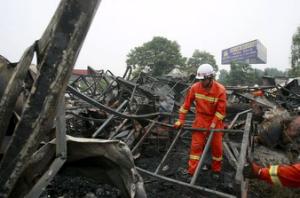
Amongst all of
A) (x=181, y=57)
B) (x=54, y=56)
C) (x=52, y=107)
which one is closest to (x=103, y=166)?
(x=52, y=107)

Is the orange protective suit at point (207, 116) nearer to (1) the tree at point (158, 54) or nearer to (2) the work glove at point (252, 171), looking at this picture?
(2) the work glove at point (252, 171)

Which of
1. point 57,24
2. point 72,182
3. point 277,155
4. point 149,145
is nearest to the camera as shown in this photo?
point 57,24

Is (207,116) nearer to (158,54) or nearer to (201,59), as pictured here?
(158,54)

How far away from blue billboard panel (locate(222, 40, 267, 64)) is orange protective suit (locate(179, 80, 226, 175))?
49703mm

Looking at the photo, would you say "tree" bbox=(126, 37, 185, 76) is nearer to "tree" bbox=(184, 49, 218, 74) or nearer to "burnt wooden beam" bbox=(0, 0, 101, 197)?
"tree" bbox=(184, 49, 218, 74)

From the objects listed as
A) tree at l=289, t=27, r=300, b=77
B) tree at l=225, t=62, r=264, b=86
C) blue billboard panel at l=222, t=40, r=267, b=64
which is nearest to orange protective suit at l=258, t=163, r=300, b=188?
tree at l=225, t=62, r=264, b=86

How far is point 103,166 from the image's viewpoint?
1.93 meters

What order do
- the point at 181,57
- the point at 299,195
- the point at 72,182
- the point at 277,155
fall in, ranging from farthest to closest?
1. the point at 181,57
2. the point at 277,155
3. the point at 299,195
4. the point at 72,182

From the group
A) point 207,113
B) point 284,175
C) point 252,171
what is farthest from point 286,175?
point 207,113

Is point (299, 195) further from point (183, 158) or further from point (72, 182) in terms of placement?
point (72, 182)

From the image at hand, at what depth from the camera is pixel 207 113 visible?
4645mm

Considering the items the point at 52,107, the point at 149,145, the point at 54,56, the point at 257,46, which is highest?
the point at 257,46

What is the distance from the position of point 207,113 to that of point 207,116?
0.05m

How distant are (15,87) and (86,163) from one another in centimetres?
70
